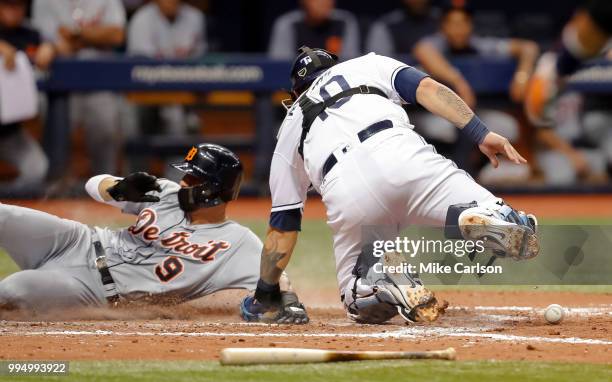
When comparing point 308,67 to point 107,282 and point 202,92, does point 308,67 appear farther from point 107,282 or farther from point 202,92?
point 202,92

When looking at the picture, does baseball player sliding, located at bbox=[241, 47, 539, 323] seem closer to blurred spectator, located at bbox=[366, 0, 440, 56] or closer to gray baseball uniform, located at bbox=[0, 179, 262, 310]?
gray baseball uniform, located at bbox=[0, 179, 262, 310]

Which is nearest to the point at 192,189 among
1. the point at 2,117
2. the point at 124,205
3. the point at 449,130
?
the point at 124,205

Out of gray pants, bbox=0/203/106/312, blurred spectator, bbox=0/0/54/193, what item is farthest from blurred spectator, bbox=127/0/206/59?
gray pants, bbox=0/203/106/312

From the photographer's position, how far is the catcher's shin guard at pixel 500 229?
5.31m

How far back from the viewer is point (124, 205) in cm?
634

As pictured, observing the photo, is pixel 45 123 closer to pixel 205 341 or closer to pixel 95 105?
pixel 95 105

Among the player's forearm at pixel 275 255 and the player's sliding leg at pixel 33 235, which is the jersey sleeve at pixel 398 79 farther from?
the player's sliding leg at pixel 33 235

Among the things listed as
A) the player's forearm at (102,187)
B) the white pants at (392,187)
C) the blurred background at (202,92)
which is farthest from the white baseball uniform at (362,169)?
the blurred background at (202,92)

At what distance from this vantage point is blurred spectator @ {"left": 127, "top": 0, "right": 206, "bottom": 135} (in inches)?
475

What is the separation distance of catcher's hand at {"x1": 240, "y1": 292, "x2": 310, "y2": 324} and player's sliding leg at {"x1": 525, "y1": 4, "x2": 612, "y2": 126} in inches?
59.9

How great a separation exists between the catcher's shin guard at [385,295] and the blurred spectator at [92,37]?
6.19 m

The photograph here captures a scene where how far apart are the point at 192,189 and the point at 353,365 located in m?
1.93

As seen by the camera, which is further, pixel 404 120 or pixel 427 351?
pixel 404 120

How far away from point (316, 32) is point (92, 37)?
2.21m
